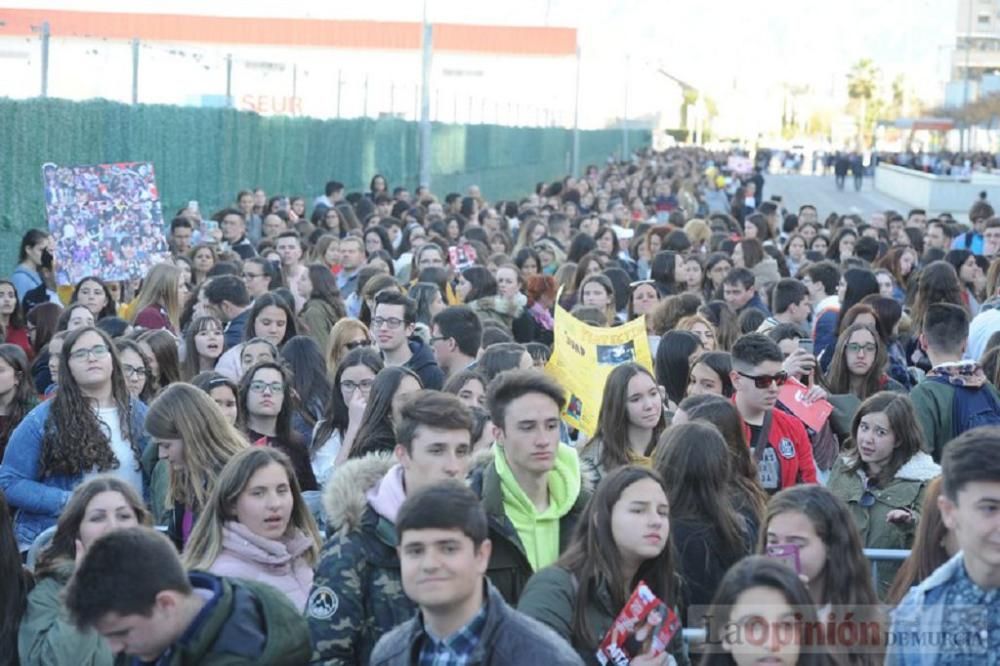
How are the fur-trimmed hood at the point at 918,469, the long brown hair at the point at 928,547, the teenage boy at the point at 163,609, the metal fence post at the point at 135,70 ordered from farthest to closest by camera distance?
the metal fence post at the point at 135,70, the fur-trimmed hood at the point at 918,469, the long brown hair at the point at 928,547, the teenage boy at the point at 163,609

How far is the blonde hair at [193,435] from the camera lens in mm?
7543

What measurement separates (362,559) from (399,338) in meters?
5.13

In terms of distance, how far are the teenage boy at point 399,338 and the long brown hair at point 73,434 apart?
2040 mm

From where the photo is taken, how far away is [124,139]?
21141 mm

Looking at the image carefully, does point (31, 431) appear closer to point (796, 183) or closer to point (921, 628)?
point (921, 628)

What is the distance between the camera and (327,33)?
93.7 m

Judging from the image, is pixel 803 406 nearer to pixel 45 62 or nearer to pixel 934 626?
pixel 934 626

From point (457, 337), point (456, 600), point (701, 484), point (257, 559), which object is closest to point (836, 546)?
point (701, 484)

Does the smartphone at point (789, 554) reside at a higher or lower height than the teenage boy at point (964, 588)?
lower

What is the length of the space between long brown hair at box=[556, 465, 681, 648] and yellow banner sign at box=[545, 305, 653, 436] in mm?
4122

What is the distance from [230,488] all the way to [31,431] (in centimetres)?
246

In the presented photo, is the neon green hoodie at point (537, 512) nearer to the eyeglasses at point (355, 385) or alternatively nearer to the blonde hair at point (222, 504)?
the blonde hair at point (222, 504)

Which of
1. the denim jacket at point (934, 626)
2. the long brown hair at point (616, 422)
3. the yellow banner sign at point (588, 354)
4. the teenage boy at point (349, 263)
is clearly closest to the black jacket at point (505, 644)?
the denim jacket at point (934, 626)

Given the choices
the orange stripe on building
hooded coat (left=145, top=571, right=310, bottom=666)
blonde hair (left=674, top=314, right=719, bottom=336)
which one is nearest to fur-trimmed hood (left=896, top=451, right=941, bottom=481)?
blonde hair (left=674, top=314, right=719, bottom=336)
